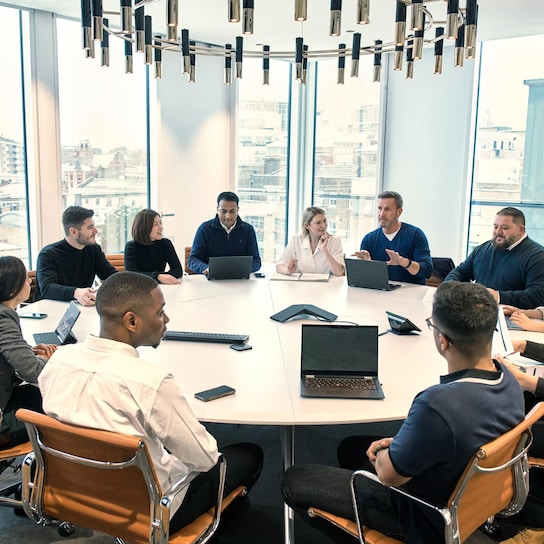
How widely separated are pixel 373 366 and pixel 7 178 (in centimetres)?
433

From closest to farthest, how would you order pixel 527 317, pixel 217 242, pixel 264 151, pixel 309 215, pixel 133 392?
pixel 133 392, pixel 527 317, pixel 309 215, pixel 217 242, pixel 264 151

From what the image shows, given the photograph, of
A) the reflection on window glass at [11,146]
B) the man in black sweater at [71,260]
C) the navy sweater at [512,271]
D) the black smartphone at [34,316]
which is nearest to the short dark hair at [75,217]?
the man in black sweater at [71,260]

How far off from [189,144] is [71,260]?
306 cm

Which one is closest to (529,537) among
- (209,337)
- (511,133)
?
(209,337)

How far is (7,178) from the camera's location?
5547 millimetres

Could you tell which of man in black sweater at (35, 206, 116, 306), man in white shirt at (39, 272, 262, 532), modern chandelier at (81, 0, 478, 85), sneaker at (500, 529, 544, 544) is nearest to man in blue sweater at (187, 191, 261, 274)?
man in black sweater at (35, 206, 116, 306)

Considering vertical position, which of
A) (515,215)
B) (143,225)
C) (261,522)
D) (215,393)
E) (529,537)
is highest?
(515,215)

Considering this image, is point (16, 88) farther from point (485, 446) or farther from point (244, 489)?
point (485, 446)

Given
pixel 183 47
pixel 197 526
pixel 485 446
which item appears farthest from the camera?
pixel 183 47

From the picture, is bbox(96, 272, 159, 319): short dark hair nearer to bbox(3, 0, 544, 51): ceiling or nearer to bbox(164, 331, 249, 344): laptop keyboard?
bbox(164, 331, 249, 344): laptop keyboard

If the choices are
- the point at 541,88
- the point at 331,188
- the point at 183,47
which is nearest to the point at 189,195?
the point at 331,188

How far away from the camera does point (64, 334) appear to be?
2947 millimetres

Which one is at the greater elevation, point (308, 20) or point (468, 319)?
point (308, 20)

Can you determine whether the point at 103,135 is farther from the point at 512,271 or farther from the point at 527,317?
the point at 527,317
